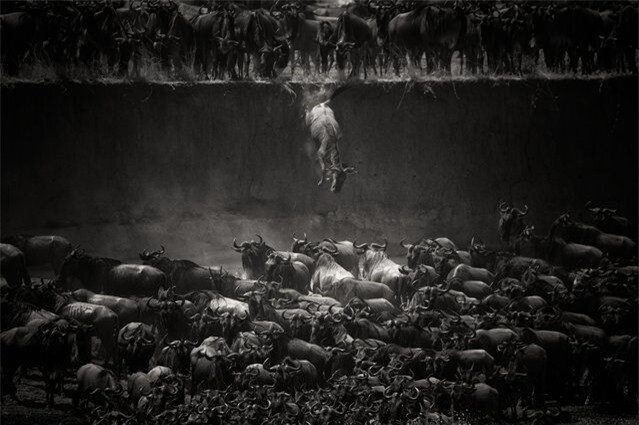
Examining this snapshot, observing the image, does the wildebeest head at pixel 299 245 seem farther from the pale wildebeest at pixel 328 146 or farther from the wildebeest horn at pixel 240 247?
the pale wildebeest at pixel 328 146

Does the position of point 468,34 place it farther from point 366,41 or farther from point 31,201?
point 31,201

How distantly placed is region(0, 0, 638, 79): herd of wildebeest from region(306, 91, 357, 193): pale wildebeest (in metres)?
1.07

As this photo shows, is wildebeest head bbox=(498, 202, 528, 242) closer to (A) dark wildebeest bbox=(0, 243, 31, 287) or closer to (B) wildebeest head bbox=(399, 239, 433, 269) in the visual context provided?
(B) wildebeest head bbox=(399, 239, 433, 269)

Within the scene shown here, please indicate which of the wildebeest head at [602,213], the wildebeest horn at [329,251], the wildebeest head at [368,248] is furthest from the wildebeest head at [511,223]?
the wildebeest horn at [329,251]

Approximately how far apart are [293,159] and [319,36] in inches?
80.6

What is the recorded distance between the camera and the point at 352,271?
1630 cm

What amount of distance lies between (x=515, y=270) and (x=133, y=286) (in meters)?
5.27

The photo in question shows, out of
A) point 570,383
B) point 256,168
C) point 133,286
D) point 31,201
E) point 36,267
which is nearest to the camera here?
point 570,383

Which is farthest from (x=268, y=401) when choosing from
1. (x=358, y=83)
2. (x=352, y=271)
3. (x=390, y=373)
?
(x=358, y=83)

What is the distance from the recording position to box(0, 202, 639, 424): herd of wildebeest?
12.3 metres

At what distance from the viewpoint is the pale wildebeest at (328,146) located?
17844mm

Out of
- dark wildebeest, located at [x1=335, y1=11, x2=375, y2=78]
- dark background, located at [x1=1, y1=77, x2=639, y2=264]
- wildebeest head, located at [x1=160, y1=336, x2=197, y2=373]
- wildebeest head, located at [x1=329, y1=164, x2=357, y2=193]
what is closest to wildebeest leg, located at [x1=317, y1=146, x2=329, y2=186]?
wildebeest head, located at [x1=329, y1=164, x2=357, y2=193]

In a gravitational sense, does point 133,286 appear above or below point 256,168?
below

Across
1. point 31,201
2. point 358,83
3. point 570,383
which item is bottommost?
point 570,383
